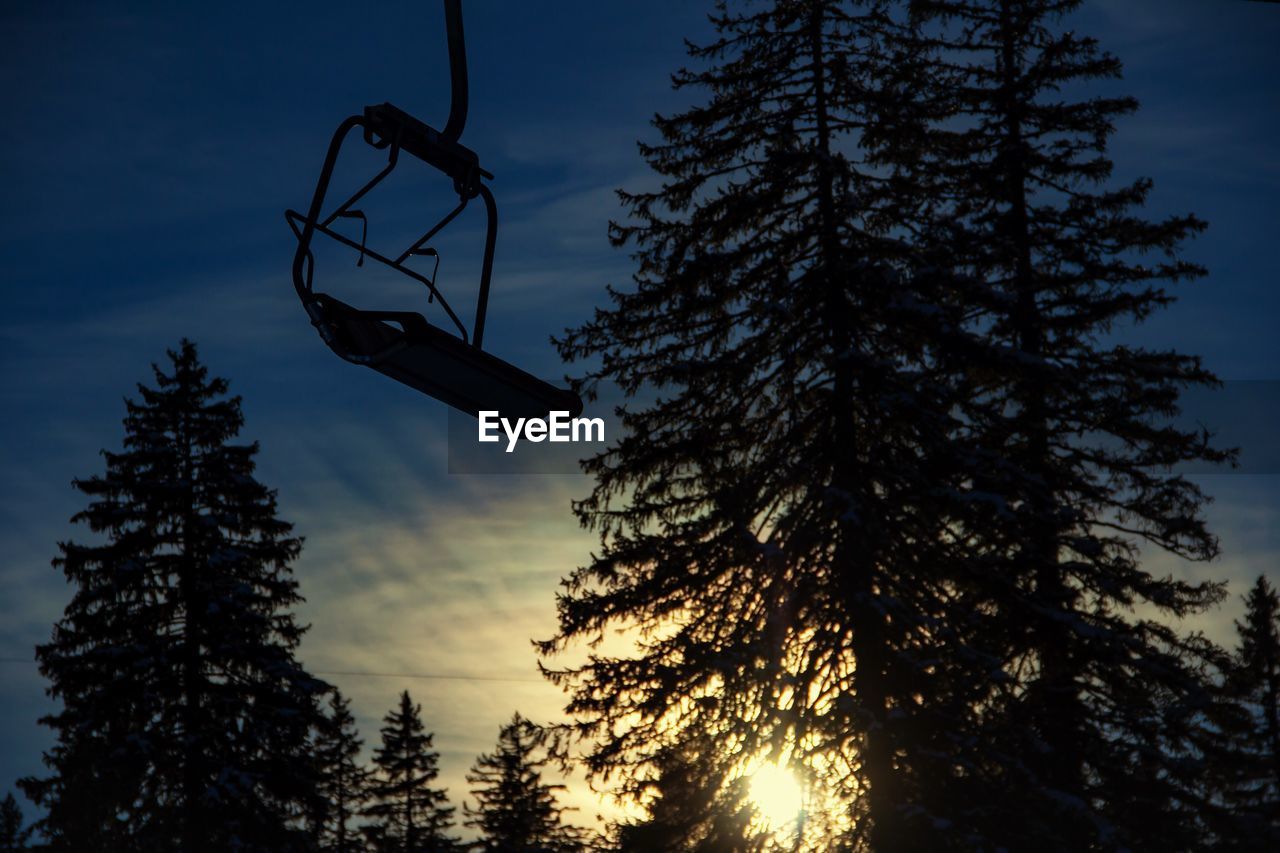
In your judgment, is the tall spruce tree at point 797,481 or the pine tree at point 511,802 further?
the pine tree at point 511,802

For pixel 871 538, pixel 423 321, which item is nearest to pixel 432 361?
pixel 423 321

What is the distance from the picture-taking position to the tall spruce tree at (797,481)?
17.4 m

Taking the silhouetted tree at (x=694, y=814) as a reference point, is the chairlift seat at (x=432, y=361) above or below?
above

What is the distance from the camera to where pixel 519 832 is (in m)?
49.0

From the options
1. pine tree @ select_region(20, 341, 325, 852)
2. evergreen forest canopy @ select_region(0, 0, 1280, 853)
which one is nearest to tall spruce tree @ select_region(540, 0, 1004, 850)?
evergreen forest canopy @ select_region(0, 0, 1280, 853)

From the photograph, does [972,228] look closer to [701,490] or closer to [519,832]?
[701,490]

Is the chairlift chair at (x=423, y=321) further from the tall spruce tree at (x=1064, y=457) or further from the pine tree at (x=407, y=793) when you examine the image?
the pine tree at (x=407, y=793)

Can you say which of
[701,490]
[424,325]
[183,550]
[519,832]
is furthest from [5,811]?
[424,325]

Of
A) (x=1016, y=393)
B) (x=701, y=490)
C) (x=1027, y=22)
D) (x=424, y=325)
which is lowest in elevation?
(x=424, y=325)

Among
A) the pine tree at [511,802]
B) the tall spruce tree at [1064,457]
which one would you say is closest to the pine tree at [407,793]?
the pine tree at [511,802]

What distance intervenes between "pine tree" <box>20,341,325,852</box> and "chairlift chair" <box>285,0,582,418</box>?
21785 millimetres

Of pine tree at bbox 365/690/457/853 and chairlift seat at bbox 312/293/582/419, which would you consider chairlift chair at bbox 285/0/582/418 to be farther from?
pine tree at bbox 365/690/457/853

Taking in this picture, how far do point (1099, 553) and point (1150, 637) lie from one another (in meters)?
3.09

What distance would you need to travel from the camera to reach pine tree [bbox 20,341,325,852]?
86.1 feet
